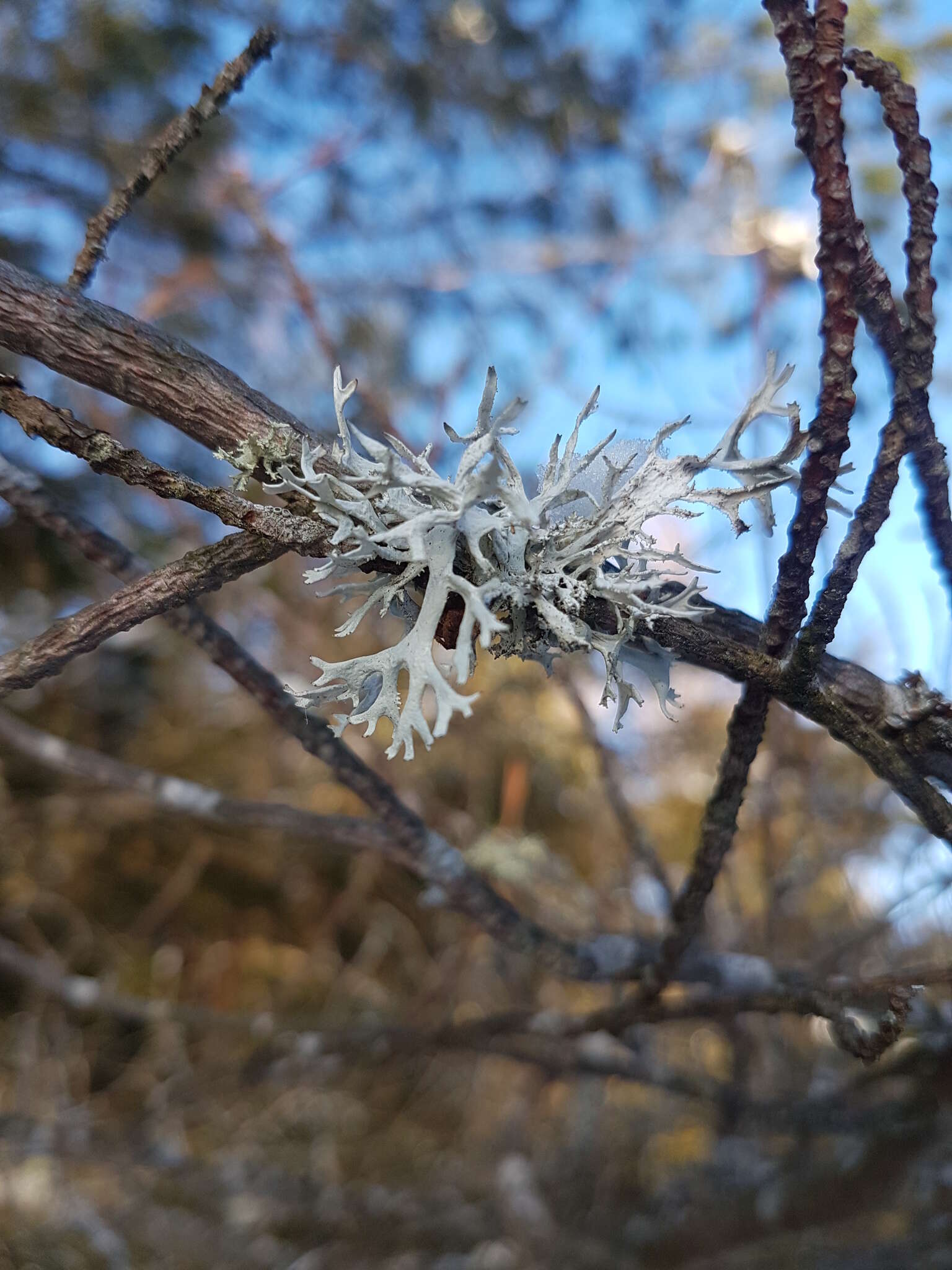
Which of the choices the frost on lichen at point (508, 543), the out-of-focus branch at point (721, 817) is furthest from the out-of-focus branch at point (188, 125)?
the out-of-focus branch at point (721, 817)

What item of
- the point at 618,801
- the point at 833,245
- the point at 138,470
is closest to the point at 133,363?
the point at 138,470

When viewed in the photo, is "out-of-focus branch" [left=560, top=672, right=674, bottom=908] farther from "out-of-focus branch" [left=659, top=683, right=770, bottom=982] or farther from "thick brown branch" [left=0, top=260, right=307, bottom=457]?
"thick brown branch" [left=0, top=260, right=307, bottom=457]

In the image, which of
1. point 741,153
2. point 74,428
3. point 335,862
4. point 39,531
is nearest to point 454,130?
point 741,153

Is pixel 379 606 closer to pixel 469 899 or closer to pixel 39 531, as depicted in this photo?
pixel 469 899

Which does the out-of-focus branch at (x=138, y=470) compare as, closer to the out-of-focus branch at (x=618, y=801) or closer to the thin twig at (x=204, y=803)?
the thin twig at (x=204, y=803)

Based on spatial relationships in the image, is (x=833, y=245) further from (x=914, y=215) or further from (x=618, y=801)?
(x=618, y=801)
